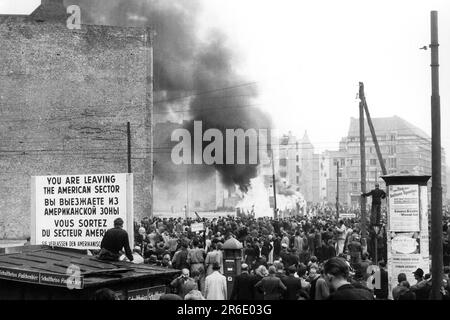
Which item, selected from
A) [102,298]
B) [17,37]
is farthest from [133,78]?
[102,298]

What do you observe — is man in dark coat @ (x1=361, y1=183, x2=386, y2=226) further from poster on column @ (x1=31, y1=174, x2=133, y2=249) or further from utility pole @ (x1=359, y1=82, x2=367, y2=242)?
poster on column @ (x1=31, y1=174, x2=133, y2=249)

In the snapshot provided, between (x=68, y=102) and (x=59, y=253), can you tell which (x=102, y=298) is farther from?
(x=68, y=102)

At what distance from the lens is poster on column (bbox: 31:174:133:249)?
12.2 m

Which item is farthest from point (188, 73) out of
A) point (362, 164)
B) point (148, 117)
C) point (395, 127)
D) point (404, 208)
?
point (395, 127)

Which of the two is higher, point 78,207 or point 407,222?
point 78,207

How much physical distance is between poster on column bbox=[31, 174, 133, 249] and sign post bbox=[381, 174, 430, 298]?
18.2 ft

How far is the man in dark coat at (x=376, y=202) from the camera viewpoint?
67.6 feet

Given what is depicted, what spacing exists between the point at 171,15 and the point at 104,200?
45.6 m

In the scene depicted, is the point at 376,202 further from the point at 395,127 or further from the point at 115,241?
the point at 395,127

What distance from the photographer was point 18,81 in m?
39.2

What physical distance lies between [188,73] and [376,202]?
3681cm

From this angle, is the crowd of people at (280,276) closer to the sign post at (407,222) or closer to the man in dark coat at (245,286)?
the man in dark coat at (245,286)

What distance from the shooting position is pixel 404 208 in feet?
47.4

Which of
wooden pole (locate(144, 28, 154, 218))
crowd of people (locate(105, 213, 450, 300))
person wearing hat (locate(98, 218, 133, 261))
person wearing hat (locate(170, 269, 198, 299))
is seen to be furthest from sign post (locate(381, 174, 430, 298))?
wooden pole (locate(144, 28, 154, 218))
